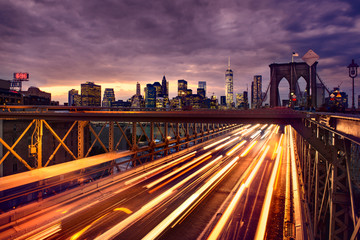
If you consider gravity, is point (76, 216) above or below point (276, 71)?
below

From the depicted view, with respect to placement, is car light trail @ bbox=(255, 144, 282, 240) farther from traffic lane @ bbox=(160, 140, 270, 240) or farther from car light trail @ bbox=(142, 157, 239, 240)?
car light trail @ bbox=(142, 157, 239, 240)

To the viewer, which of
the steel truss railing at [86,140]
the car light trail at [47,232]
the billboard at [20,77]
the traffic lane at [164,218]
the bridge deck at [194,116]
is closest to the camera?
the car light trail at [47,232]

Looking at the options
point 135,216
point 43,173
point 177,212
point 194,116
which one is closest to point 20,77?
→ point 43,173

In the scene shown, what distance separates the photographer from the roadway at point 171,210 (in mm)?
10227

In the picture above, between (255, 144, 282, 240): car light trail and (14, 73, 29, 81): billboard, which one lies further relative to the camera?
(14, 73, 29, 81): billboard

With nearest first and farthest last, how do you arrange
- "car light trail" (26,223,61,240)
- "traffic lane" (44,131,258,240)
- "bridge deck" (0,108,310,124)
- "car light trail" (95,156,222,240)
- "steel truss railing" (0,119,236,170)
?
1. "car light trail" (26,223,61,240)
2. "car light trail" (95,156,222,240)
3. "traffic lane" (44,131,258,240)
4. "bridge deck" (0,108,310,124)
5. "steel truss railing" (0,119,236,170)

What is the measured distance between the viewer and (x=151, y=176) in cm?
1970

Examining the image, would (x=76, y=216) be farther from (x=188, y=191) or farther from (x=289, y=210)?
(x=289, y=210)

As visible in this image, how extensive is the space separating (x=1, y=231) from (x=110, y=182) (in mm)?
7618

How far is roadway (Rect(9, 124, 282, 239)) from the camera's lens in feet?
33.6

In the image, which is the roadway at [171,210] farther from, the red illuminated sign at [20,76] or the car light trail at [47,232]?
the red illuminated sign at [20,76]

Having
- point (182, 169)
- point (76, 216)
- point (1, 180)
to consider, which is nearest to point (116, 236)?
point (76, 216)

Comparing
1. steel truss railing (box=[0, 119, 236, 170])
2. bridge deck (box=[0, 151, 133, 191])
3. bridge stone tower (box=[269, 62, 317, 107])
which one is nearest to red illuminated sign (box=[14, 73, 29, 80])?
steel truss railing (box=[0, 119, 236, 170])

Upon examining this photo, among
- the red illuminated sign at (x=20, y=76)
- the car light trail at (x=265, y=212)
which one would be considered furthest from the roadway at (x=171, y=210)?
the red illuminated sign at (x=20, y=76)
